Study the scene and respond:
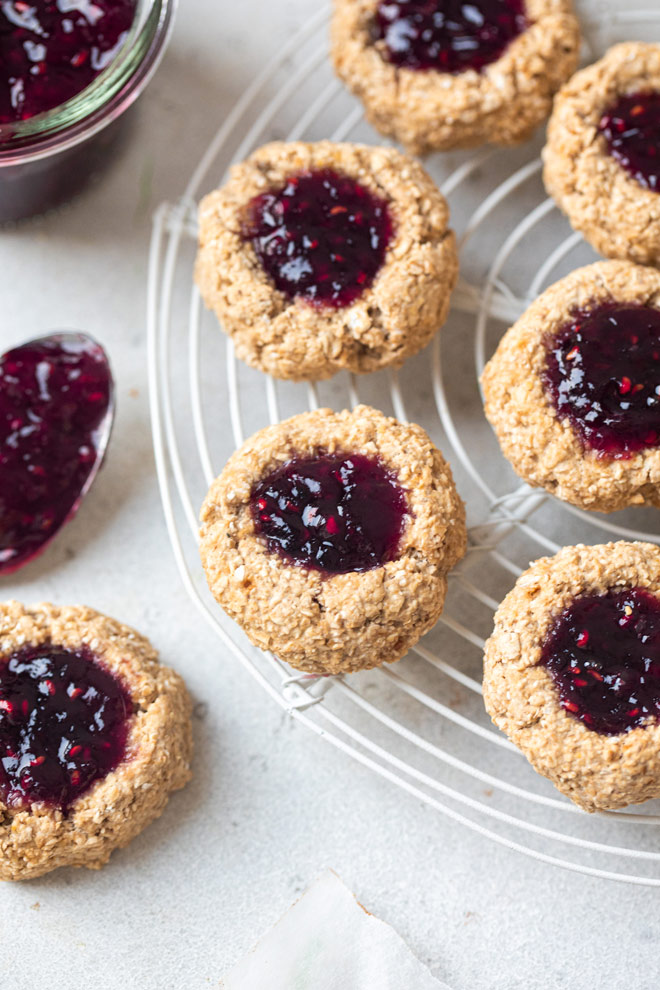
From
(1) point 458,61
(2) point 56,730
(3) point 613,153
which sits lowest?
(2) point 56,730

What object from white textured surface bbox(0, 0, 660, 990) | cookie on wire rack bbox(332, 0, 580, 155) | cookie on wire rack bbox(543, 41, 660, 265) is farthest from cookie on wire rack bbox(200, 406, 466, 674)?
cookie on wire rack bbox(332, 0, 580, 155)

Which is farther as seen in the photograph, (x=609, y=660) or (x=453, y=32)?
(x=453, y=32)

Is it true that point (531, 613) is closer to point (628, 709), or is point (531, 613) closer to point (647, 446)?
point (628, 709)

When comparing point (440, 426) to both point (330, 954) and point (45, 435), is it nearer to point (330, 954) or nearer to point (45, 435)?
point (45, 435)

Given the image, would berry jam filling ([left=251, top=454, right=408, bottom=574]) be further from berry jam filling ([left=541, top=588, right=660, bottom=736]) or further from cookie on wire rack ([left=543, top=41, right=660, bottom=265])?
cookie on wire rack ([left=543, top=41, right=660, bottom=265])

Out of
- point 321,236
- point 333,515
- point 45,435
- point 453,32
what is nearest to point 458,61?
point 453,32

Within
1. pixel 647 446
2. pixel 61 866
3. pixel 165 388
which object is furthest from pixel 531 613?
pixel 61 866

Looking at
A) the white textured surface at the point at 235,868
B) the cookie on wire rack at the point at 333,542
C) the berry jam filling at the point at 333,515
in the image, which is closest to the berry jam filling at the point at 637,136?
the cookie on wire rack at the point at 333,542
